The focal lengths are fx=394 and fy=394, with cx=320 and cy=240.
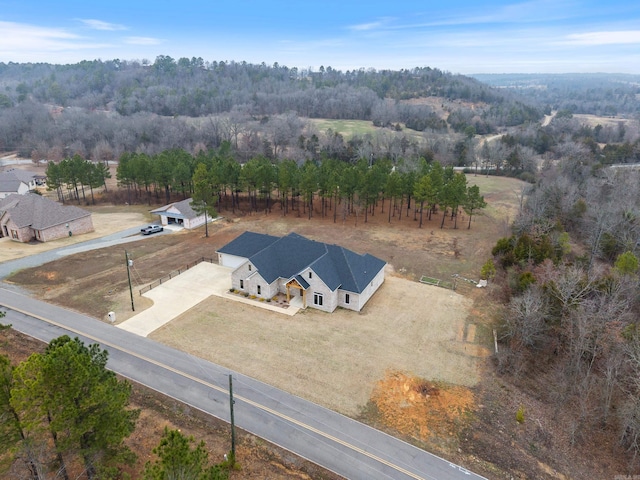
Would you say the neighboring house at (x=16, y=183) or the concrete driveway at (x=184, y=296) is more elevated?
the neighboring house at (x=16, y=183)

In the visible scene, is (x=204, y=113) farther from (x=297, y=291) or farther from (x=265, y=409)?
(x=265, y=409)

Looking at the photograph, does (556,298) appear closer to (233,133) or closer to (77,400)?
(77,400)

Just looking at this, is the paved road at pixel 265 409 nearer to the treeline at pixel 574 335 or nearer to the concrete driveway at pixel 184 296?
the concrete driveway at pixel 184 296

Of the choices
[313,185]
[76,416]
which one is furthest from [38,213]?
[76,416]

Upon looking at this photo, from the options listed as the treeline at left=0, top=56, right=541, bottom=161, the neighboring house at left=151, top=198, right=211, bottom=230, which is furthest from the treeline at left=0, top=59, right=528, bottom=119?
the neighboring house at left=151, top=198, right=211, bottom=230

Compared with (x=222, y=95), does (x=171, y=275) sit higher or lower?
lower

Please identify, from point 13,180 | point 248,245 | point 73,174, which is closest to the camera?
point 248,245

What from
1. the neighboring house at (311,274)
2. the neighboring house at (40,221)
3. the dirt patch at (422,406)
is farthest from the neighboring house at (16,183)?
the dirt patch at (422,406)
